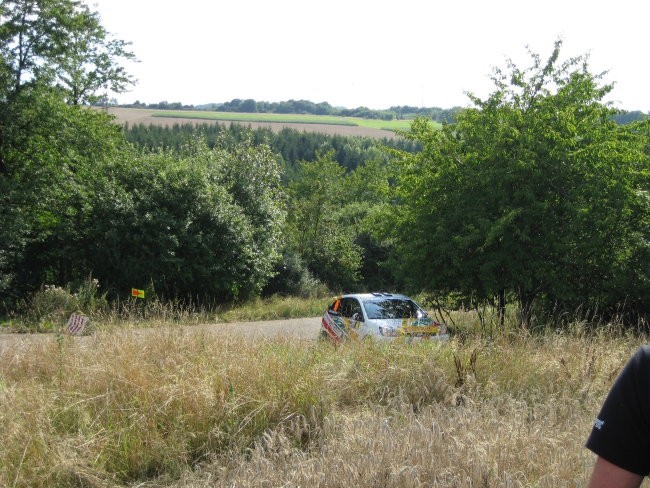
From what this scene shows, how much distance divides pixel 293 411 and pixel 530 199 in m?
9.13

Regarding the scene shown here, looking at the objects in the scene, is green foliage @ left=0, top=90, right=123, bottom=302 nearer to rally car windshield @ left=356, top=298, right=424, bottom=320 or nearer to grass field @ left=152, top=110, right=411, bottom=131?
rally car windshield @ left=356, top=298, right=424, bottom=320

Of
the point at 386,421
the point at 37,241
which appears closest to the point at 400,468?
the point at 386,421

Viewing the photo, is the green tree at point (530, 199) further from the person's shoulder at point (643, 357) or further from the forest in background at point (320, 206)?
the person's shoulder at point (643, 357)

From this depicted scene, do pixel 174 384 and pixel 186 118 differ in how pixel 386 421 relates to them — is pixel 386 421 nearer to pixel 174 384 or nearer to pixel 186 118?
pixel 174 384

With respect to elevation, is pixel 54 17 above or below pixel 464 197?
above

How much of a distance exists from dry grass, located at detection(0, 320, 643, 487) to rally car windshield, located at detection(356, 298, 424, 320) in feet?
19.4

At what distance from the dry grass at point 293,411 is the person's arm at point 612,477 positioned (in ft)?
5.83

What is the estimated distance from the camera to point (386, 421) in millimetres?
4629

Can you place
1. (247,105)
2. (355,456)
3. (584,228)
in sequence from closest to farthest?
(355,456)
(584,228)
(247,105)


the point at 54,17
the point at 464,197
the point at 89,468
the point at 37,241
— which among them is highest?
the point at 54,17

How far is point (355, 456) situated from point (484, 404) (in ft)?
5.13

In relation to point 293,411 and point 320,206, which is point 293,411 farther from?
point 320,206

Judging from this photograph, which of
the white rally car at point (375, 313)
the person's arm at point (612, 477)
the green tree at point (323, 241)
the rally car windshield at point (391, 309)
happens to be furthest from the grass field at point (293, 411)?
the green tree at point (323, 241)

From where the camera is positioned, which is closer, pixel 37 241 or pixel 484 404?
pixel 484 404
